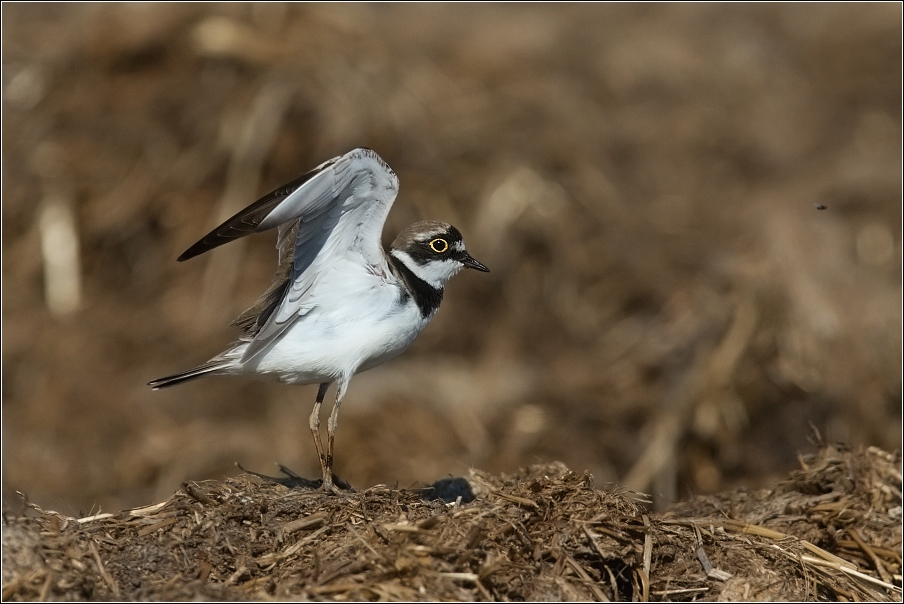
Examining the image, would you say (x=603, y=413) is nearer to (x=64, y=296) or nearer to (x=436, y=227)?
(x=436, y=227)

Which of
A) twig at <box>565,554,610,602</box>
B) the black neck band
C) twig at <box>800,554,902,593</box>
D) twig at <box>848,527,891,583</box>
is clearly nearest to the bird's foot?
the black neck band

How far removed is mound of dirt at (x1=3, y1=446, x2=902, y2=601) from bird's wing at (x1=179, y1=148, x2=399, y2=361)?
1270 mm

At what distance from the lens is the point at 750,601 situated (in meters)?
5.54

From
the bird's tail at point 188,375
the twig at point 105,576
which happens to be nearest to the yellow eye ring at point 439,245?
the bird's tail at point 188,375

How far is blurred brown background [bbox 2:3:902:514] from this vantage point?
1193 centimetres

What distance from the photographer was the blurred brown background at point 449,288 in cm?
1193

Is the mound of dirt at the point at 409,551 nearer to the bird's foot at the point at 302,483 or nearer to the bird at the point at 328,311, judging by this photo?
the bird's foot at the point at 302,483

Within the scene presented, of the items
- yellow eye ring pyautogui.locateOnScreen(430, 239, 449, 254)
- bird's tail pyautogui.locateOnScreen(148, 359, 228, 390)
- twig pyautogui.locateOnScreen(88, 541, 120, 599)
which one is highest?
yellow eye ring pyautogui.locateOnScreen(430, 239, 449, 254)

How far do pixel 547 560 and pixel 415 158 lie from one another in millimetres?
9328

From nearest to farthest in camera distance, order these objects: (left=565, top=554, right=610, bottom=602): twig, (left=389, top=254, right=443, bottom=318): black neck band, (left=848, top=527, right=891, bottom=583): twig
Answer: (left=565, top=554, right=610, bottom=602): twig → (left=848, top=527, right=891, bottom=583): twig → (left=389, top=254, right=443, bottom=318): black neck band

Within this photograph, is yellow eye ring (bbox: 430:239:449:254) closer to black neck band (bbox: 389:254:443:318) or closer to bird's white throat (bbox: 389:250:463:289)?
bird's white throat (bbox: 389:250:463:289)

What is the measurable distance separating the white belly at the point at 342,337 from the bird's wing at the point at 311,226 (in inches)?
3.4

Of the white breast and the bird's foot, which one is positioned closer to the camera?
the bird's foot

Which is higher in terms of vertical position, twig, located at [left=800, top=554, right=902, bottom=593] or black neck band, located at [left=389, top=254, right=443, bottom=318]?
black neck band, located at [left=389, top=254, right=443, bottom=318]
